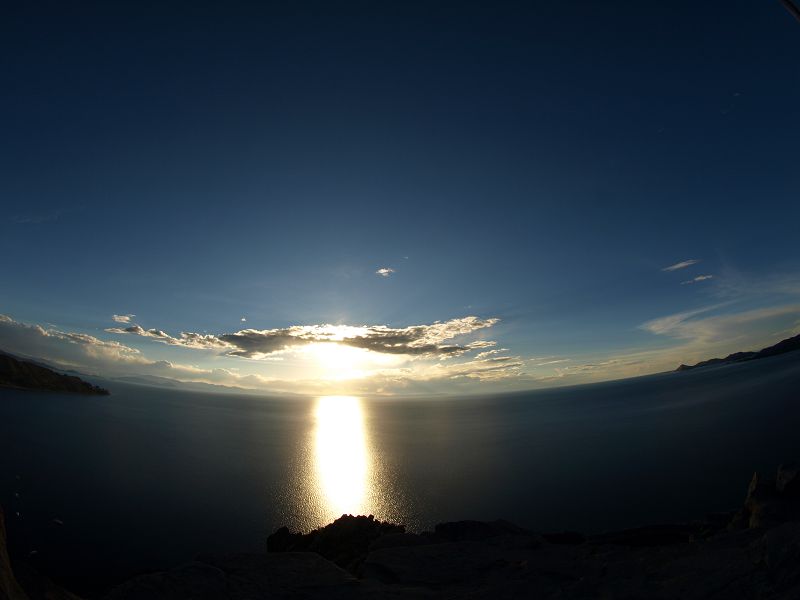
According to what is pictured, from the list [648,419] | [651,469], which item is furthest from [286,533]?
[648,419]

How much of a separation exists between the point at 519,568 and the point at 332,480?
6081 centimetres

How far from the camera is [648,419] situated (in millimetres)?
119312

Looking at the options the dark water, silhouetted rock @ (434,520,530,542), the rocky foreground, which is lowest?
the dark water

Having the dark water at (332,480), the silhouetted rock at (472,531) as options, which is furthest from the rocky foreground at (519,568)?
the dark water at (332,480)

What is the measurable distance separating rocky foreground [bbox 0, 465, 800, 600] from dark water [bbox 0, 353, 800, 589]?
66.6ft

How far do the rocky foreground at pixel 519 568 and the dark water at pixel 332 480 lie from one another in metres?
20.3

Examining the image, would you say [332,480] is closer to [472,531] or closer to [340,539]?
[340,539]

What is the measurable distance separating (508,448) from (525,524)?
54523mm

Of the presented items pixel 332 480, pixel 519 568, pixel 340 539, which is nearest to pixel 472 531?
pixel 519 568

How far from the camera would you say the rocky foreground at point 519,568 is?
12.6m

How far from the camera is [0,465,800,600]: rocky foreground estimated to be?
41.2ft

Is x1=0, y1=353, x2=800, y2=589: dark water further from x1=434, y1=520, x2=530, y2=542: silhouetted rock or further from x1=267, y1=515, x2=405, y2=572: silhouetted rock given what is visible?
x1=434, y1=520, x2=530, y2=542: silhouetted rock

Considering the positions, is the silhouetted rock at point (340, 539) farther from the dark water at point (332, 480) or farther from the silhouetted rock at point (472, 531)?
the silhouetted rock at point (472, 531)

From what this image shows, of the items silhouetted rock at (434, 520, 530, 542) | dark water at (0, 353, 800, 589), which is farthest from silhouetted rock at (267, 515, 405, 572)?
silhouetted rock at (434, 520, 530, 542)
